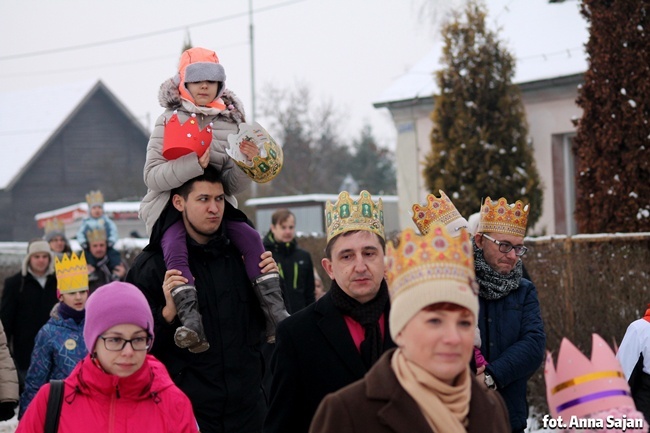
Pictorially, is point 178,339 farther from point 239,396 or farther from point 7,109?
point 7,109

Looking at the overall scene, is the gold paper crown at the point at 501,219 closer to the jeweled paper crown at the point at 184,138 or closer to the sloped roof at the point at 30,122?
the jeweled paper crown at the point at 184,138

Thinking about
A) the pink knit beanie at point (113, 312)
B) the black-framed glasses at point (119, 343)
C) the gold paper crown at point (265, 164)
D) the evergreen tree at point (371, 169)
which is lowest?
the black-framed glasses at point (119, 343)

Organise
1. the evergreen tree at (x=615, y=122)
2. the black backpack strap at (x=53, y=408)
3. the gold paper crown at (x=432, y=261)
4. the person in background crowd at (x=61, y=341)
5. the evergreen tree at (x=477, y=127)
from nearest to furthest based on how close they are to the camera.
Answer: the gold paper crown at (x=432, y=261), the black backpack strap at (x=53, y=408), the person in background crowd at (x=61, y=341), the evergreen tree at (x=615, y=122), the evergreen tree at (x=477, y=127)

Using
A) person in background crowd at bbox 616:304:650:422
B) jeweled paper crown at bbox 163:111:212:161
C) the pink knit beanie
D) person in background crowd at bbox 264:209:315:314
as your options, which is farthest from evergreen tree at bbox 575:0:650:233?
the pink knit beanie

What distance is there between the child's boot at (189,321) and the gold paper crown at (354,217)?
0.97m

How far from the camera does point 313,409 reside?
13.9 ft

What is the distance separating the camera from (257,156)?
559 centimetres

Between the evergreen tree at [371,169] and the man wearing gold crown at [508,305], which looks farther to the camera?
the evergreen tree at [371,169]

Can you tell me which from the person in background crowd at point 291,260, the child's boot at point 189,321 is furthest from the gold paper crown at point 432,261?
the person in background crowd at point 291,260

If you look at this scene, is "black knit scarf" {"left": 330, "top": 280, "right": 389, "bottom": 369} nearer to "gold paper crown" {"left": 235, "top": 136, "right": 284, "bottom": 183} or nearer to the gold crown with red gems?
the gold crown with red gems

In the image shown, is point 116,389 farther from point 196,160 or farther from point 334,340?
point 196,160

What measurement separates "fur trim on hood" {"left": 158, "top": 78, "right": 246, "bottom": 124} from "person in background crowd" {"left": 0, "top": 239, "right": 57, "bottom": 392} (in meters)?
5.94

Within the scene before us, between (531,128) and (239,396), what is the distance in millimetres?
15496

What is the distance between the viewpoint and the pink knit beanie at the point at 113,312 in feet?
15.3
